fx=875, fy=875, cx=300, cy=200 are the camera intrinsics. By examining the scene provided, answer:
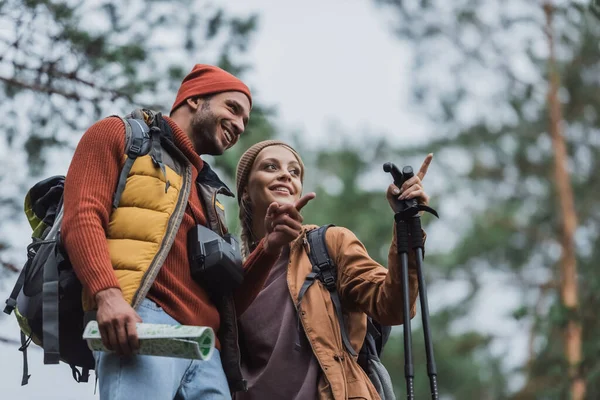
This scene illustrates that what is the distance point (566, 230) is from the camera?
14.3 m

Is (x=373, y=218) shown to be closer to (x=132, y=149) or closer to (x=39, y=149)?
(x=39, y=149)

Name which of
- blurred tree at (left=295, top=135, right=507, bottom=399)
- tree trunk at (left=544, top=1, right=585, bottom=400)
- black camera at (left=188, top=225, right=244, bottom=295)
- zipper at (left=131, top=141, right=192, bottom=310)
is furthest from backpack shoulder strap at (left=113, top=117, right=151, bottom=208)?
blurred tree at (left=295, top=135, right=507, bottom=399)

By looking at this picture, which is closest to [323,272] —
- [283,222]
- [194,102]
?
[283,222]

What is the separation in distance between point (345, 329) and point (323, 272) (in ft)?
1.02

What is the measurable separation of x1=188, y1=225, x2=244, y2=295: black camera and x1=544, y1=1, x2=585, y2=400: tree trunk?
8.32m

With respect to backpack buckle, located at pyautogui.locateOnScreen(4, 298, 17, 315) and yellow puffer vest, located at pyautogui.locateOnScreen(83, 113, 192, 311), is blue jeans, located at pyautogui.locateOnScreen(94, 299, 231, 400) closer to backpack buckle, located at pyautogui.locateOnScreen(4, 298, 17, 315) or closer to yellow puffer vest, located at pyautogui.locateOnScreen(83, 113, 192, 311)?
yellow puffer vest, located at pyautogui.locateOnScreen(83, 113, 192, 311)

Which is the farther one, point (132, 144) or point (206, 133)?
point (206, 133)

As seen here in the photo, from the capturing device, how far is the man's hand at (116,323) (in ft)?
10.8

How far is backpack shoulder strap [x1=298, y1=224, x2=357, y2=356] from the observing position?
423 cm

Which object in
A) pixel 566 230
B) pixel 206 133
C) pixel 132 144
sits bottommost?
pixel 132 144

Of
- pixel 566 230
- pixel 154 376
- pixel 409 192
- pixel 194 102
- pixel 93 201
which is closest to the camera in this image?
pixel 154 376

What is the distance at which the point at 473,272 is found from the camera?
16.9 m

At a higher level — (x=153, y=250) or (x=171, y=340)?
(x=153, y=250)

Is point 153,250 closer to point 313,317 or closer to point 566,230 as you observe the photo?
point 313,317
